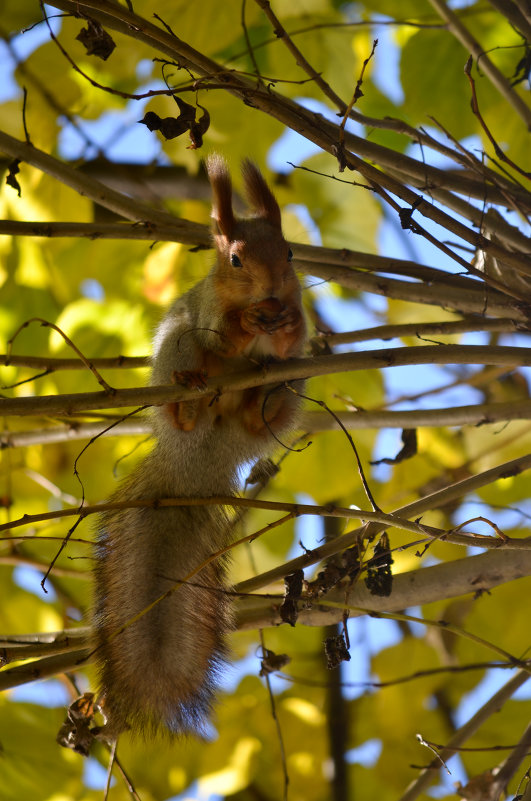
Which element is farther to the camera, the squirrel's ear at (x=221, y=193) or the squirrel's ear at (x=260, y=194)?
the squirrel's ear at (x=260, y=194)

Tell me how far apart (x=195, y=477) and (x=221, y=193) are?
0.73 metres

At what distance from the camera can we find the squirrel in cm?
171

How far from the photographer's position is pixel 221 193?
202 cm

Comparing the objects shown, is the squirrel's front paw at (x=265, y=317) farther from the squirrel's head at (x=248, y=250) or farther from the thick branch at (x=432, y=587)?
the thick branch at (x=432, y=587)

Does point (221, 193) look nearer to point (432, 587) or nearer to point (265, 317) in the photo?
point (265, 317)

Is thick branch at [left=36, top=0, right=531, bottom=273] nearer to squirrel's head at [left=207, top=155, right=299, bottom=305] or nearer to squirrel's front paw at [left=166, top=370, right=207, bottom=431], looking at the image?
squirrel's head at [left=207, top=155, right=299, bottom=305]

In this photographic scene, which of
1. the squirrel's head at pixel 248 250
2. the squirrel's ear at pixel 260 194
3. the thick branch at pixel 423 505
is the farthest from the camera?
the squirrel's ear at pixel 260 194

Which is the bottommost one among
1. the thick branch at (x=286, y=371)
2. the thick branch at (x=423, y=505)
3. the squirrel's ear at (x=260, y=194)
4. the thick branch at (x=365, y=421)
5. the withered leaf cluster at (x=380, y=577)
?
the withered leaf cluster at (x=380, y=577)

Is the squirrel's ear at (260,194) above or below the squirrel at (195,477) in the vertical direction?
above

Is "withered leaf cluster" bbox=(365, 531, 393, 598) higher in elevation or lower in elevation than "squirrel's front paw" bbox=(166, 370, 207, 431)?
lower

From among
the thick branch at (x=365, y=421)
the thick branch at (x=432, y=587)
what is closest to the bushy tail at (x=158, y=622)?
the thick branch at (x=432, y=587)

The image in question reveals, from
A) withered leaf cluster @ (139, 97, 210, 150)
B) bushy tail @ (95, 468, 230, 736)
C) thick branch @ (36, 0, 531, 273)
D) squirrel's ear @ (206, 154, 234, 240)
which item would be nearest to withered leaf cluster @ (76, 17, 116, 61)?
thick branch @ (36, 0, 531, 273)

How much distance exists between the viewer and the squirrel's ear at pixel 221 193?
1.99 metres

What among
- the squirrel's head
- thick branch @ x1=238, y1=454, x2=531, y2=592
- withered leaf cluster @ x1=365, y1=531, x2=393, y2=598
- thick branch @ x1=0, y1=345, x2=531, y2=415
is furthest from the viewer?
the squirrel's head
